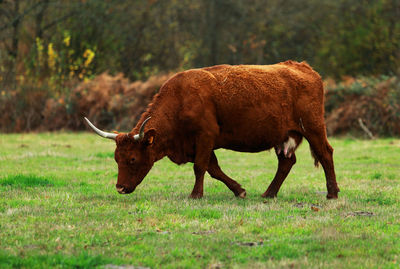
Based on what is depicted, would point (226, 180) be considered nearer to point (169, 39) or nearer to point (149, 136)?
point (149, 136)

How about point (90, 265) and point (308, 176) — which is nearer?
point (90, 265)

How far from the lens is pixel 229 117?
Answer: 8781 mm

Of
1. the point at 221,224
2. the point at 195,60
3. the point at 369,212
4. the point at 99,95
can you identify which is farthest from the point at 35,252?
the point at 195,60

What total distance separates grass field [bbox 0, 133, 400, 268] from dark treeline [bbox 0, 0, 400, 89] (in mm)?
15693

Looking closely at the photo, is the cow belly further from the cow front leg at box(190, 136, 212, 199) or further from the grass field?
the grass field

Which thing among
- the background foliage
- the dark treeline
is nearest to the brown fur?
the background foliage

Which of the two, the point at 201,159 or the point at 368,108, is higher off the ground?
the point at 368,108

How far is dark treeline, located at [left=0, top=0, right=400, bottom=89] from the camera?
27625 millimetres

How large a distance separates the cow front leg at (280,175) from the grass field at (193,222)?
0.29m

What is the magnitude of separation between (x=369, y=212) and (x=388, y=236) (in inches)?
56.8

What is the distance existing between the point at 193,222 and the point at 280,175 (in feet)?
9.54

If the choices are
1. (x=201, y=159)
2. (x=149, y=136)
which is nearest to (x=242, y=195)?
(x=201, y=159)

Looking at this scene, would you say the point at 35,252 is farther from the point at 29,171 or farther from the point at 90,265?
the point at 29,171

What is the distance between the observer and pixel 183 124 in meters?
8.77
